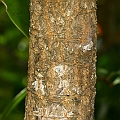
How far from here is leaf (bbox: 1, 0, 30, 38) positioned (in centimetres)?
91

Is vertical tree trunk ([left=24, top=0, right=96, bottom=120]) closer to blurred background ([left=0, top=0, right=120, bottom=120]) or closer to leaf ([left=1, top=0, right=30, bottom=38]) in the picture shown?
leaf ([left=1, top=0, right=30, bottom=38])

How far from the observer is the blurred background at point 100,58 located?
1.81m

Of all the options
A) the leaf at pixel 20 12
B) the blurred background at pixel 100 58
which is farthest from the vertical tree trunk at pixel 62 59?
the blurred background at pixel 100 58

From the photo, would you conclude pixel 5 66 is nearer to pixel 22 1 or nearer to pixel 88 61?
pixel 22 1

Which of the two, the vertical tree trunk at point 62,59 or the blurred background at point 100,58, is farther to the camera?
the blurred background at point 100,58

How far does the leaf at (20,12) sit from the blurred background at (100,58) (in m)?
0.83

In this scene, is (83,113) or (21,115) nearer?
(83,113)

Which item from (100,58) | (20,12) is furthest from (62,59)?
(100,58)

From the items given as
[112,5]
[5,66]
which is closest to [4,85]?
[5,66]

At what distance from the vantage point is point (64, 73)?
737 mm

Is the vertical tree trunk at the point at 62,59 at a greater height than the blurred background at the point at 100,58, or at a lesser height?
lesser

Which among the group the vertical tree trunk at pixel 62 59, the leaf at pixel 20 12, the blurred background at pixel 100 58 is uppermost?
the blurred background at pixel 100 58

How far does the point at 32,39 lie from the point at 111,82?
60 cm

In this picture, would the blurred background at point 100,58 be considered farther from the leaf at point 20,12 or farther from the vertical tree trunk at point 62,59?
the vertical tree trunk at point 62,59
